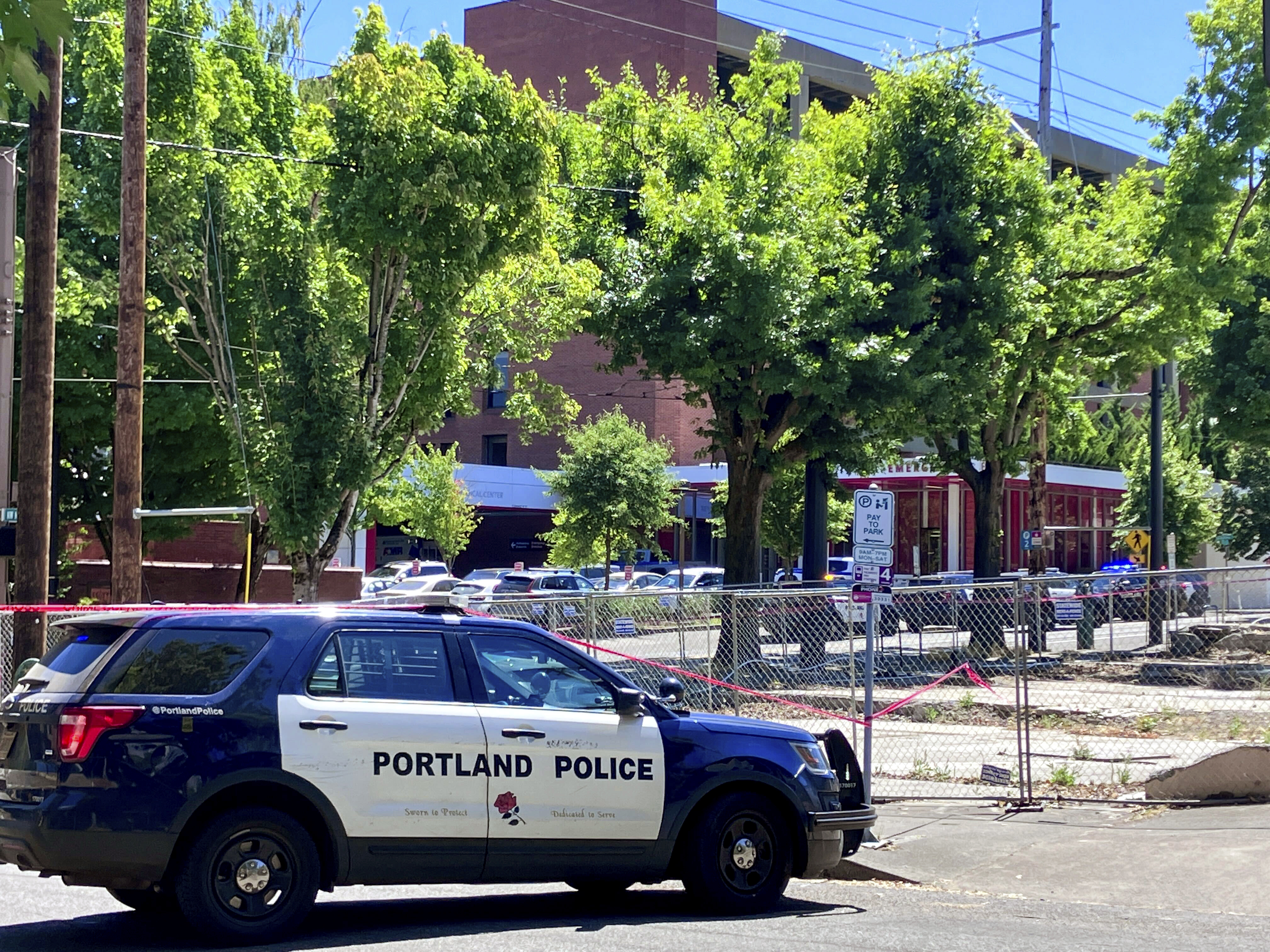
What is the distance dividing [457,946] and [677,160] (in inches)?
785

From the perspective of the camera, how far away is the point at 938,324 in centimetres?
2558

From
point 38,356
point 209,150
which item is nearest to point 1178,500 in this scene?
point 209,150

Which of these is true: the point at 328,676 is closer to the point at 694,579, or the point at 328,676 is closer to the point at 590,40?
the point at 694,579

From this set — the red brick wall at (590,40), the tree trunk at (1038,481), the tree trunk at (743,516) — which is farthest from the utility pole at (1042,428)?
the red brick wall at (590,40)

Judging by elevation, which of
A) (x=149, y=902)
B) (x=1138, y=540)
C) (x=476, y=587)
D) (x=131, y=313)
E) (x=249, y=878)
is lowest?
(x=149, y=902)

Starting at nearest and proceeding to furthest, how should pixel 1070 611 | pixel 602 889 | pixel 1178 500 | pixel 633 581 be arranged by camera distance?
pixel 602 889 < pixel 1070 611 < pixel 633 581 < pixel 1178 500

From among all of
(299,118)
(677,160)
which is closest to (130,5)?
(299,118)

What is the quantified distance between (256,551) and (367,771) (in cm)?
1808

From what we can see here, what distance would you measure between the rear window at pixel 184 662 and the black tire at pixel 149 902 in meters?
1.27

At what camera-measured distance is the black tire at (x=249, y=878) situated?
6844 millimetres

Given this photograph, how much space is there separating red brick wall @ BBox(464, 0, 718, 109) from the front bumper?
52.5 m

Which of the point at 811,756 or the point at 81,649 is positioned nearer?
the point at 81,649

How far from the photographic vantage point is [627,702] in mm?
7926

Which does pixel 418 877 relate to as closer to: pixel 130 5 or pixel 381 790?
pixel 381 790
